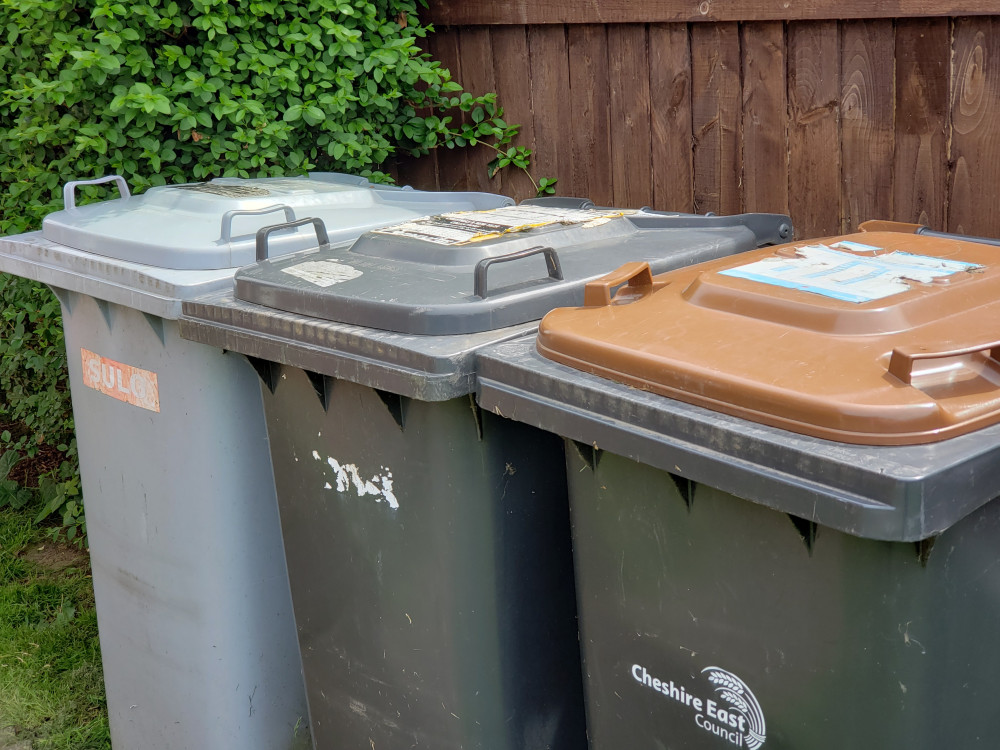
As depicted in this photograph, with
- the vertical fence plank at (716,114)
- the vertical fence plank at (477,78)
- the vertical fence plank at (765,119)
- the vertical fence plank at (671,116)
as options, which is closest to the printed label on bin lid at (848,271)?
the vertical fence plank at (765,119)

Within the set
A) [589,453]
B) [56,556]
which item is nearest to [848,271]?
[589,453]

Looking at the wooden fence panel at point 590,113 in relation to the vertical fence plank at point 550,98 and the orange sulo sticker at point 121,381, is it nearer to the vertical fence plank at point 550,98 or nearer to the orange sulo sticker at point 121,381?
the vertical fence plank at point 550,98

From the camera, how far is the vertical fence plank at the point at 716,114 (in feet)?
10.3

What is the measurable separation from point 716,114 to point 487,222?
1236 millimetres

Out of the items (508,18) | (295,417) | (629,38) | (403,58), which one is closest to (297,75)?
(403,58)

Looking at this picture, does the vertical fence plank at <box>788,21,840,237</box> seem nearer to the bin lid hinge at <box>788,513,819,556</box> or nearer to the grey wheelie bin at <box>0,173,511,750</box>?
the grey wheelie bin at <box>0,173,511,750</box>

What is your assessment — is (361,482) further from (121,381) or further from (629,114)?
(629,114)

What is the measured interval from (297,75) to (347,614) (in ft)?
6.94

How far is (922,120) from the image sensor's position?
8.94 ft

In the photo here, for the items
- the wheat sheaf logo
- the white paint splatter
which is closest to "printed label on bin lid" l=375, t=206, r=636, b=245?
the white paint splatter

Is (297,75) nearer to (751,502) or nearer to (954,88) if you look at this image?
(954,88)

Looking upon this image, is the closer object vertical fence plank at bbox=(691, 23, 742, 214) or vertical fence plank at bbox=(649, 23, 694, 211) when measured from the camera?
vertical fence plank at bbox=(691, 23, 742, 214)

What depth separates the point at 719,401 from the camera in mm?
1424

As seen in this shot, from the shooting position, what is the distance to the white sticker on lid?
205 cm
